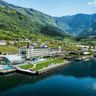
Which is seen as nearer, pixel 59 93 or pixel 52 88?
pixel 59 93

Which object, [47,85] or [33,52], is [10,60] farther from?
[47,85]

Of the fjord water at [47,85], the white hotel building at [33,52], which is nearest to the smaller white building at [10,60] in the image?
the fjord water at [47,85]

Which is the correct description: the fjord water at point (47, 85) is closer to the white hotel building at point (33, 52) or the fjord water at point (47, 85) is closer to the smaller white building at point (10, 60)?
the smaller white building at point (10, 60)

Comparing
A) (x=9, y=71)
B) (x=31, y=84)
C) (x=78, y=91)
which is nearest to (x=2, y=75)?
(x=9, y=71)

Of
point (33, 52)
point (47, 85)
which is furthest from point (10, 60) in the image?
point (47, 85)

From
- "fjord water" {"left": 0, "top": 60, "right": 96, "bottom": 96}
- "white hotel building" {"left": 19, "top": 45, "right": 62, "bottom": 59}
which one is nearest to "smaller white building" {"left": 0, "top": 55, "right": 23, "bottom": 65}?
"fjord water" {"left": 0, "top": 60, "right": 96, "bottom": 96}

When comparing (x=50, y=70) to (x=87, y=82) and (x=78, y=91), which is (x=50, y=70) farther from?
(x=78, y=91)

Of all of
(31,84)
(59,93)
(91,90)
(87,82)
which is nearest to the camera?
(59,93)

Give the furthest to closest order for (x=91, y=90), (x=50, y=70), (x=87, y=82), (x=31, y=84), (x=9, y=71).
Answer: (x=50, y=70) < (x=9, y=71) < (x=87, y=82) < (x=31, y=84) < (x=91, y=90)
